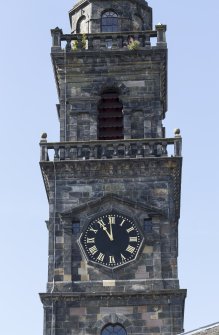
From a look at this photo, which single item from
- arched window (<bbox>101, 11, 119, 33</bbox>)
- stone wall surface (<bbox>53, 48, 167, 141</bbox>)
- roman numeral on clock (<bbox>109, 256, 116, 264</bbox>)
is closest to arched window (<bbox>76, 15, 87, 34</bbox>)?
arched window (<bbox>101, 11, 119, 33</bbox>)

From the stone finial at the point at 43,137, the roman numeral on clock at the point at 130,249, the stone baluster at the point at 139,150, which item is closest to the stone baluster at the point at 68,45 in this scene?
the stone finial at the point at 43,137

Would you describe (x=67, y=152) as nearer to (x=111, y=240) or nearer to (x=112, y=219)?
(x=112, y=219)

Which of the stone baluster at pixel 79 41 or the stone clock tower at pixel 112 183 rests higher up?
the stone baluster at pixel 79 41

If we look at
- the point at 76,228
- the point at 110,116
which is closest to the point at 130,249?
the point at 76,228

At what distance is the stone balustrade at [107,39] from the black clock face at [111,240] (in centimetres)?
758

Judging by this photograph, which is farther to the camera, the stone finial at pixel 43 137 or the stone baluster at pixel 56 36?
the stone baluster at pixel 56 36

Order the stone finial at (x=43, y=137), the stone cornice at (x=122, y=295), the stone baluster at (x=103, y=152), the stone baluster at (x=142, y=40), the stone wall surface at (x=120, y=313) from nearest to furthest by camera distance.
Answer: the stone wall surface at (x=120, y=313), the stone cornice at (x=122, y=295), the stone baluster at (x=103, y=152), the stone finial at (x=43, y=137), the stone baluster at (x=142, y=40)

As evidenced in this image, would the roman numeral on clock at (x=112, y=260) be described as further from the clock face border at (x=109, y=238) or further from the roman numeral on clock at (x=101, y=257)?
the roman numeral on clock at (x=101, y=257)

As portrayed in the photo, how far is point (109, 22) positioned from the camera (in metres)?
51.7

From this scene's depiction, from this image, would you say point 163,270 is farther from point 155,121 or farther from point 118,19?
point 118,19

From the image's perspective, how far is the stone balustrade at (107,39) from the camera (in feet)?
164

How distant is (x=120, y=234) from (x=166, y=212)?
1909 millimetres

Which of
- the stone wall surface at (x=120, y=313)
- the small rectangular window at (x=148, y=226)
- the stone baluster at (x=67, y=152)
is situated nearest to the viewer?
the stone wall surface at (x=120, y=313)

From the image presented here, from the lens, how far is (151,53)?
49.6 meters
